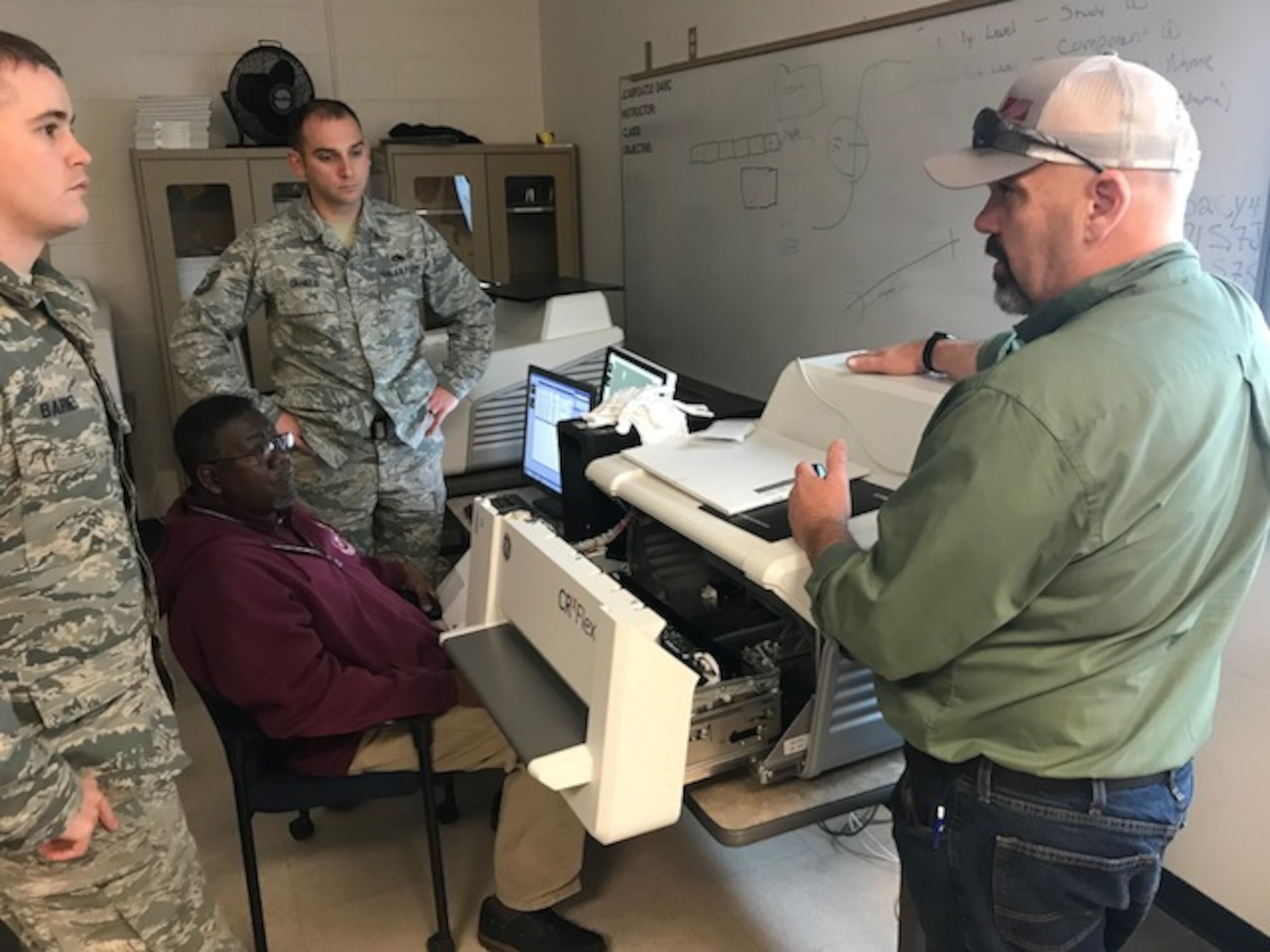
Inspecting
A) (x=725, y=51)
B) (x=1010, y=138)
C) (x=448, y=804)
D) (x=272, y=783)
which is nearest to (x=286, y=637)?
(x=272, y=783)

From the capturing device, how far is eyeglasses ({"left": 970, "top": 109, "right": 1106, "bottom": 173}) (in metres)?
0.95

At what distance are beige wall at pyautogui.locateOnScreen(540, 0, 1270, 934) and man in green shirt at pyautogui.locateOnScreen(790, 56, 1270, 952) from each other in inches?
30.9

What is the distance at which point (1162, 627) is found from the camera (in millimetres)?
998

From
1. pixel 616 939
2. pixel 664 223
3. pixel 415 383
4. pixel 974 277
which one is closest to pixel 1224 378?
pixel 974 277

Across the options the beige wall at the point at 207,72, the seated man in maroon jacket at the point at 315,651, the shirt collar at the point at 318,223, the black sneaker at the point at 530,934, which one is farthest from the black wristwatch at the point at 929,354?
the beige wall at the point at 207,72

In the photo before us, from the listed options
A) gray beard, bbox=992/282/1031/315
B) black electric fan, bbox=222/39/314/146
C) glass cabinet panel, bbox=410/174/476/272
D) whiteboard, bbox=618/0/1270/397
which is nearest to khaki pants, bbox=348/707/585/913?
gray beard, bbox=992/282/1031/315

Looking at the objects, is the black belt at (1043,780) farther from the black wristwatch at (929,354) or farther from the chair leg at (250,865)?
the chair leg at (250,865)

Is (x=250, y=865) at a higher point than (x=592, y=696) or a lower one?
lower

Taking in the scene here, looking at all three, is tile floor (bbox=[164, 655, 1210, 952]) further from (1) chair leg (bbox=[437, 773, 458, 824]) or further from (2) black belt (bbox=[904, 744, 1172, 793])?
(2) black belt (bbox=[904, 744, 1172, 793])

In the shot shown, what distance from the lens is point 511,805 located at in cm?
179

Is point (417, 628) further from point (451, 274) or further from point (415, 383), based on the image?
point (451, 274)

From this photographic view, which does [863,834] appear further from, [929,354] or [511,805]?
[929,354]

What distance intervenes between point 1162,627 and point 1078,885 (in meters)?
0.30

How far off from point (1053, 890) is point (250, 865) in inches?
54.5
